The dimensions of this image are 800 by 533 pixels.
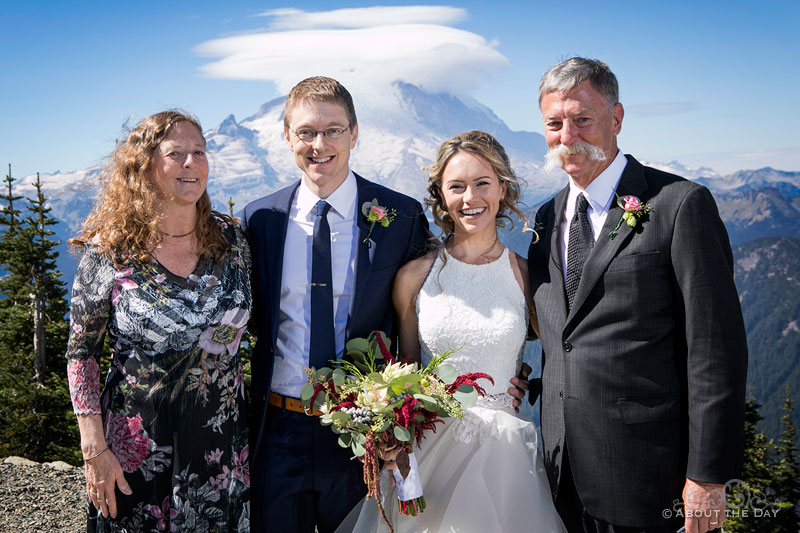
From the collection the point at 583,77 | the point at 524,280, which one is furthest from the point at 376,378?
the point at 583,77

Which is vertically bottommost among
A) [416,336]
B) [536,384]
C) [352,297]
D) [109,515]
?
[109,515]

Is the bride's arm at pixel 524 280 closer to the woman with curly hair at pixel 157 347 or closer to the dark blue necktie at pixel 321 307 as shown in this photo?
the dark blue necktie at pixel 321 307


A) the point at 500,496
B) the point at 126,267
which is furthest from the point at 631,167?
the point at 126,267

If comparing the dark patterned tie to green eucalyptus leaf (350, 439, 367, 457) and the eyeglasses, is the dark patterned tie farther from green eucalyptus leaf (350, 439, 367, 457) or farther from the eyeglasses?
the eyeglasses

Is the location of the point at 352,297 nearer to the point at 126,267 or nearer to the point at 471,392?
the point at 471,392

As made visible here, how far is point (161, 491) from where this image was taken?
4141mm

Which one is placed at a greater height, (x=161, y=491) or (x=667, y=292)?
(x=667, y=292)

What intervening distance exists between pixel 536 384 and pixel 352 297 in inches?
58.8

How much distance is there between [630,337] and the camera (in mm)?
3709

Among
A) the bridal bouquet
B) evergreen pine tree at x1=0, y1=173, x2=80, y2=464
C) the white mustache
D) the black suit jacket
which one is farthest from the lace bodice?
evergreen pine tree at x1=0, y1=173, x2=80, y2=464

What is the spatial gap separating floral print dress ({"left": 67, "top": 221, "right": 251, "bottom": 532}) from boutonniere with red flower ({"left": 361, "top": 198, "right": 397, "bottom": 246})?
1182 mm

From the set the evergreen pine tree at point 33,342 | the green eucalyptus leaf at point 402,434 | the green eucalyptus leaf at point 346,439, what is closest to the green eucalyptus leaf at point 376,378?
the green eucalyptus leaf at point 402,434

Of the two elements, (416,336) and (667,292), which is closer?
(667,292)

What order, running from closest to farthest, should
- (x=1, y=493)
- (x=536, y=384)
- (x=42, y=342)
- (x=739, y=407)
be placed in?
(x=739, y=407) → (x=536, y=384) → (x=1, y=493) → (x=42, y=342)
